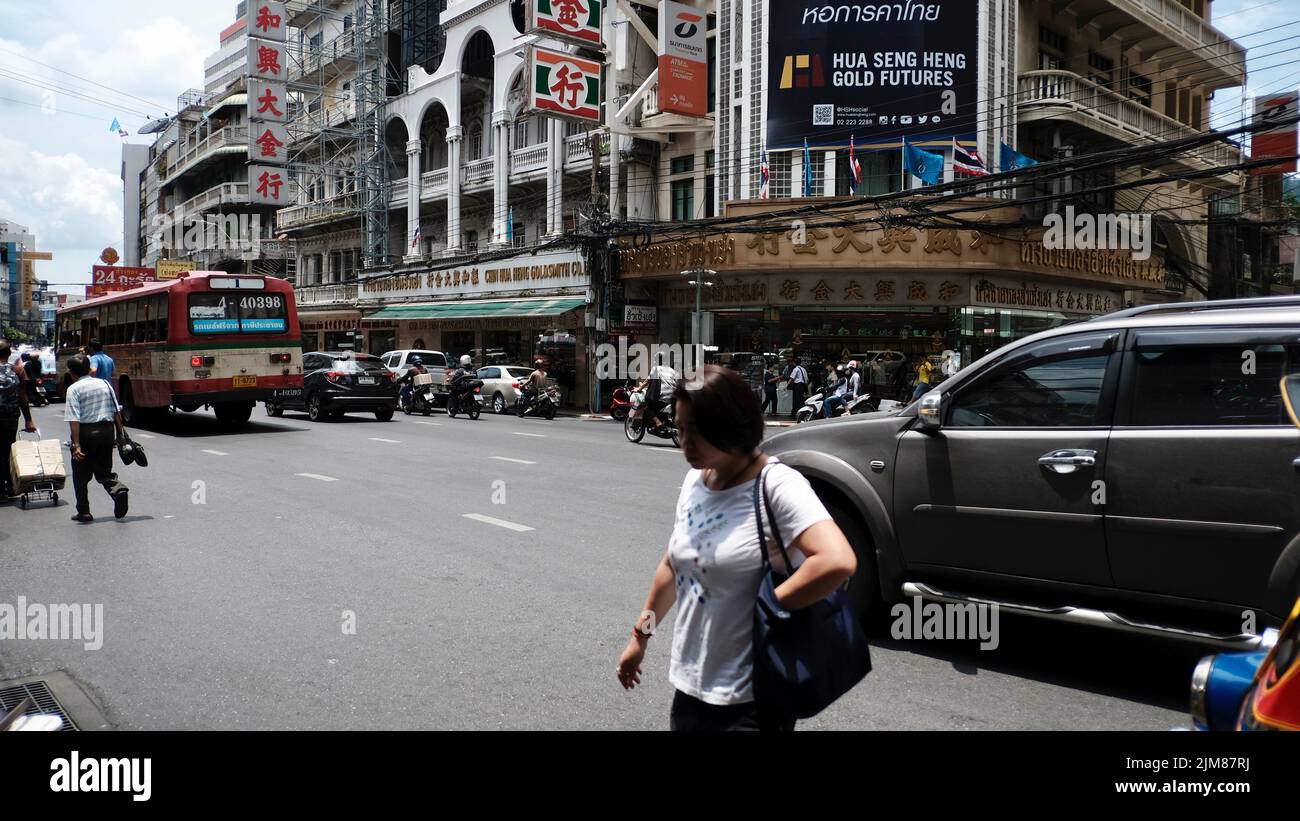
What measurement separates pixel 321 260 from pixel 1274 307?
47.2 metres

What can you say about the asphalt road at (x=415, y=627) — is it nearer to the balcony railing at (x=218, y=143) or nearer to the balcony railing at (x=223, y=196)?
the balcony railing at (x=223, y=196)

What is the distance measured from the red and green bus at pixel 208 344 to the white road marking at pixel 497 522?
10.7m

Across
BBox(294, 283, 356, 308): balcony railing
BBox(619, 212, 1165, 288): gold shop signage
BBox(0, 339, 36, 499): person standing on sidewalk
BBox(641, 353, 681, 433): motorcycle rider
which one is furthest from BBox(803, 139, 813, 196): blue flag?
BBox(294, 283, 356, 308): balcony railing

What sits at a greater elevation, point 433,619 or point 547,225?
point 547,225

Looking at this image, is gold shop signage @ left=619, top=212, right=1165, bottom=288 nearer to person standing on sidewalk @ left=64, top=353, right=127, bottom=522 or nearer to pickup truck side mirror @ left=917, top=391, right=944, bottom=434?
person standing on sidewalk @ left=64, top=353, right=127, bottom=522

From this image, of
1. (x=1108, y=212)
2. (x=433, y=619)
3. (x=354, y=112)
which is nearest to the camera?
(x=433, y=619)

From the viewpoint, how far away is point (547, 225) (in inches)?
1260

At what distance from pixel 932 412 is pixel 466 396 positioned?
66.5ft

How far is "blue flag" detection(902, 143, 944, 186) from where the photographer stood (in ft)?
72.3

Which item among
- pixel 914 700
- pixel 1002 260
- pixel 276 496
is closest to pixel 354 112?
pixel 1002 260

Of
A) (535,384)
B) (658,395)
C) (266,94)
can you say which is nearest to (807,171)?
(535,384)

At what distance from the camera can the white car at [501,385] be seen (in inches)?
1070

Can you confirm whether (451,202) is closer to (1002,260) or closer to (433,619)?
(1002,260)
